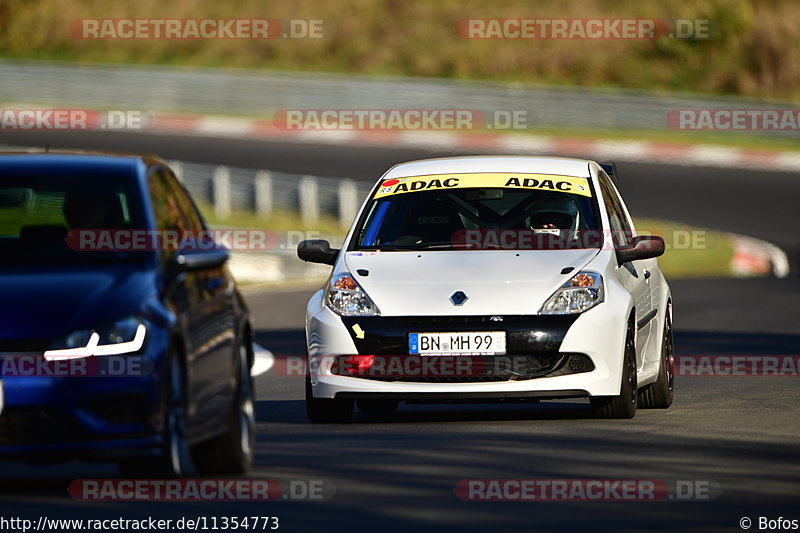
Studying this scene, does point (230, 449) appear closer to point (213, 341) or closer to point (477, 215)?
point (213, 341)

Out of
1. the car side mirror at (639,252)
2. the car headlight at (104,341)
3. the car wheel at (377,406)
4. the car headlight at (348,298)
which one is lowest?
the car wheel at (377,406)

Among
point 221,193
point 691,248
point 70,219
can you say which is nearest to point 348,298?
point 70,219

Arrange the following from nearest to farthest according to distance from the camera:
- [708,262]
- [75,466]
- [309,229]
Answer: [75,466] → [708,262] → [309,229]

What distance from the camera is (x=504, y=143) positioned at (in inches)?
1478

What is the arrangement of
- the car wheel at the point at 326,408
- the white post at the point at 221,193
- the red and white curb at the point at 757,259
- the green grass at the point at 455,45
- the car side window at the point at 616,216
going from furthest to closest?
the green grass at the point at 455,45
the white post at the point at 221,193
the red and white curb at the point at 757,259
the car side window at the point at 616,216
the car wheel at the point at 326,408

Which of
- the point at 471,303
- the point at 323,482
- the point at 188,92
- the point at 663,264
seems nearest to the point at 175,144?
the point at 188,92

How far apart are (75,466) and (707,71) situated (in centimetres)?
4169

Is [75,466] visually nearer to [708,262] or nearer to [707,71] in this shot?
[708,262]

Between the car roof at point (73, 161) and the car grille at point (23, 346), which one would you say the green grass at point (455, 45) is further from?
the car grille at point (23, 346)

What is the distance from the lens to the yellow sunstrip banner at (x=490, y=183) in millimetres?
11703

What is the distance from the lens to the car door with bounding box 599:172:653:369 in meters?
11.3

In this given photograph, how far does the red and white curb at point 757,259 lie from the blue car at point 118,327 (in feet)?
59.9

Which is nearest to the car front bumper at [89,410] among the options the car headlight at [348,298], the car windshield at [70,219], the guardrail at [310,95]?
the car windshield at [70,219]

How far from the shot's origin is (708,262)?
27891mm
